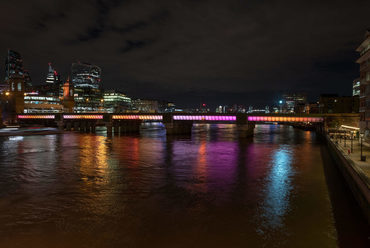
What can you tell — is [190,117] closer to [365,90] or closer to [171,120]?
[171,120]

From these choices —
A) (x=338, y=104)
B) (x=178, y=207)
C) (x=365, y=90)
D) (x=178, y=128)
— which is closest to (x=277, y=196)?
(x=178, y=207)

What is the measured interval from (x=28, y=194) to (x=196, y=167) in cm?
2123

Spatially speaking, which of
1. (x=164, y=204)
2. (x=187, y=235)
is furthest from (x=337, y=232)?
(x=164, y=204)

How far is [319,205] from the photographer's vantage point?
2180 cm

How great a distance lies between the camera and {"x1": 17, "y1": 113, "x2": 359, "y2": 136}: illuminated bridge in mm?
90875

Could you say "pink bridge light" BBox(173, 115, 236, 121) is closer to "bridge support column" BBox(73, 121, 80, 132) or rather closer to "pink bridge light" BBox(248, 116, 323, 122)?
"pink bridge light" BBox(248, 116, 323, 122)

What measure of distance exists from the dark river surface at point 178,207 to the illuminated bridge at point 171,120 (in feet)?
185

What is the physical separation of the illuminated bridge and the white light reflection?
5466 centimetres

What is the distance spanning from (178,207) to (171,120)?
3331 inches

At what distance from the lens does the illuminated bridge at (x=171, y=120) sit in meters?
90.9

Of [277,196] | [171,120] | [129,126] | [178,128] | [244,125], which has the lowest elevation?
[277,196]

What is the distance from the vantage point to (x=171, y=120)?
4154 inches

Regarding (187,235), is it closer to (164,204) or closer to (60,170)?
(164,204)

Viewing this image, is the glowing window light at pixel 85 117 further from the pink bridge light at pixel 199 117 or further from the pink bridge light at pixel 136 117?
the pink bridge light at pixel 199 117
